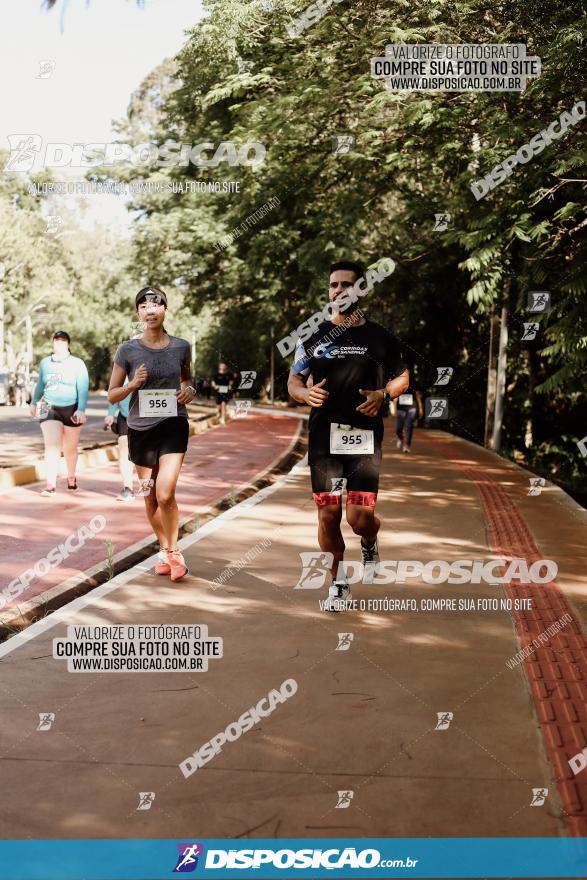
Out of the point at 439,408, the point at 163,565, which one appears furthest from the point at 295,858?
the point at 439,408

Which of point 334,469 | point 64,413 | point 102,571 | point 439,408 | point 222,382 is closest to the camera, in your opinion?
point 334,469

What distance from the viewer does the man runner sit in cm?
622

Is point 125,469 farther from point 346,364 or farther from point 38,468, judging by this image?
point 346,364

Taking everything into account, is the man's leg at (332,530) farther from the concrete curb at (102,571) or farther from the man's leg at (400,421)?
the man's leg at (400,421)

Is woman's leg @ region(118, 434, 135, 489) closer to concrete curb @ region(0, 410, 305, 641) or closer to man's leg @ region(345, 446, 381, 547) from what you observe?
concrete curb @ region(0, 410, 305, 641)

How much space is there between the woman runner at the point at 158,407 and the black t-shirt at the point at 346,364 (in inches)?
48.0

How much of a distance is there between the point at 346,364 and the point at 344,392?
18 cm

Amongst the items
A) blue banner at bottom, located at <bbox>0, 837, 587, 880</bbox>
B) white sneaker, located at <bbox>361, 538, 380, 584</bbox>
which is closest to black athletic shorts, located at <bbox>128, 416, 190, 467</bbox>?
white sneaker, located at <bbox>361, 538, 380, 584</bbox>

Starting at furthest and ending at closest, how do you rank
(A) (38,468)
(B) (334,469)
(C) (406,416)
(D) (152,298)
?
1. (C) (406,416)
2. (A) (38,468)
3. (D) (152,298)
4. (B) (334,469)

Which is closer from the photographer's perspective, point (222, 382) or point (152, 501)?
point (152, 501)

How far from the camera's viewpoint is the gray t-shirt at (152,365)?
283 inches

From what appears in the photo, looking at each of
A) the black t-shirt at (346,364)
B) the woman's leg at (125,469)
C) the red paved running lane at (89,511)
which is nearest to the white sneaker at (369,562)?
the black t-shirt at (346,364)

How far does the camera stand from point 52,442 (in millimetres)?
11812

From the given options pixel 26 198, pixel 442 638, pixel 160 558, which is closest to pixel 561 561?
pixel 442 638
